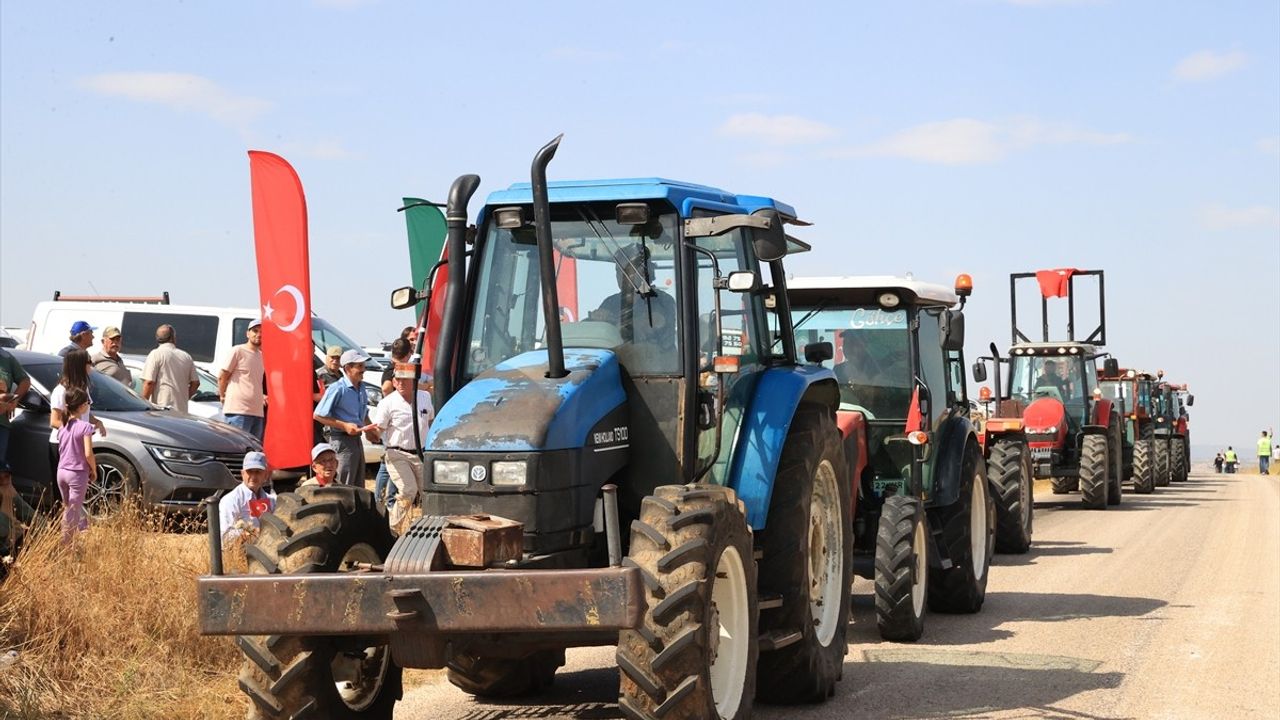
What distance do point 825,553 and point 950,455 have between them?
3.39m

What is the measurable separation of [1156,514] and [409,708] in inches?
651

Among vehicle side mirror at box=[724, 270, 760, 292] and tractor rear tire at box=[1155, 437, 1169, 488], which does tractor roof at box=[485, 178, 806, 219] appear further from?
tractor rear tire at box=[1155, 437, 1169, 488]

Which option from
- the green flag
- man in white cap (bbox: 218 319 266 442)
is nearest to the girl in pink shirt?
the green flag

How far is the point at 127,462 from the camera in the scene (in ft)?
40.8

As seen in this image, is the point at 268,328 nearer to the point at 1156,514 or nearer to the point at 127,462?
the point at 127,462

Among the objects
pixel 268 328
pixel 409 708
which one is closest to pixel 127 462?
pixel 268 328

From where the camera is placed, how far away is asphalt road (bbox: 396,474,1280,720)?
25.0 ft

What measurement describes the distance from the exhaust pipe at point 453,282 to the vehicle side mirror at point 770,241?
4.11ft

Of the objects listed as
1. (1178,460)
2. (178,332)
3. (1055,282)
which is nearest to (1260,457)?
(1178,460)

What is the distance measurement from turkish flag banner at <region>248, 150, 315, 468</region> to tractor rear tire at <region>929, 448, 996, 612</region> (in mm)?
4810

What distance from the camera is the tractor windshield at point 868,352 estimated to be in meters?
11.8

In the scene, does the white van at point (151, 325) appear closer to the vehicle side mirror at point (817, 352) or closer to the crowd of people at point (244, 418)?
the crowd of people at point (244, 418)

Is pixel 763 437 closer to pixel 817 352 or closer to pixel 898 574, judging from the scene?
pixel 817 352

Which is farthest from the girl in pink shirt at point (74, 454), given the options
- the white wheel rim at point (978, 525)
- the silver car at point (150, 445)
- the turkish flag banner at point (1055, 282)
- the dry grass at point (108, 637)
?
the turkish flag banner at point (1055, 282)
